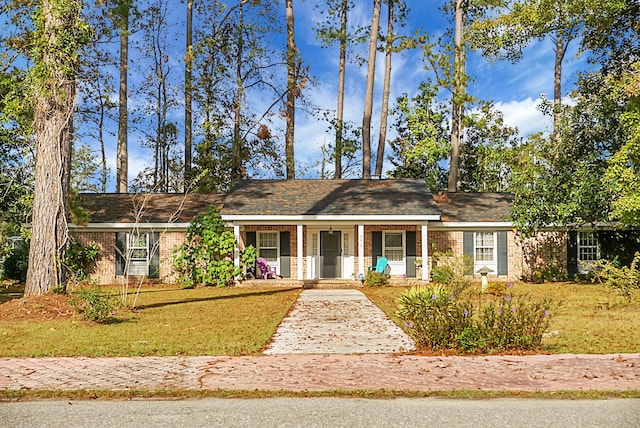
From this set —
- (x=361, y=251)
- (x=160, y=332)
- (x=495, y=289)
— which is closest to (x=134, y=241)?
(x=361, y=251)

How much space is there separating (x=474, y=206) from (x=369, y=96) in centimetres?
923

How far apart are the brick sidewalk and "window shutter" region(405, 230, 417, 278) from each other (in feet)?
46.1

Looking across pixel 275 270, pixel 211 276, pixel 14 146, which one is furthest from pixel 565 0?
pixel 14 146

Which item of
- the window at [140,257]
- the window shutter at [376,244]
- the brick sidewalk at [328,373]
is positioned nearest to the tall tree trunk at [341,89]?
the window shutter at [376,244]

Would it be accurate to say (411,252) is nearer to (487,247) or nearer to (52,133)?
(487,247)

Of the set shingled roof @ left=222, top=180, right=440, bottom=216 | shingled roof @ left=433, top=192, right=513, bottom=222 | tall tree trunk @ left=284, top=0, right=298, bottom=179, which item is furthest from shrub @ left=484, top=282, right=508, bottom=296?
tall tree trunk @ left=284, top=0, right=298, bottom=179

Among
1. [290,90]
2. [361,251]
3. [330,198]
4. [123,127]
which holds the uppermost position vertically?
[290,90]

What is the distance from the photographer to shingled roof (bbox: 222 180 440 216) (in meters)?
21.5

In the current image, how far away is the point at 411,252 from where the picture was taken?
2225cm

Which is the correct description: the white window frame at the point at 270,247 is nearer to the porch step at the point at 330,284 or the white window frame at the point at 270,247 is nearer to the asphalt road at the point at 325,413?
the porch step at the point at 330,284

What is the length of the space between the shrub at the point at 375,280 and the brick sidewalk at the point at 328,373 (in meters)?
12.7

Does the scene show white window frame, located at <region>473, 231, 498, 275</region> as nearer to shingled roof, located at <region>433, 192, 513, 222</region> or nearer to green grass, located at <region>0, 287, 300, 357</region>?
shingled roof, located at <region>433, 192, 513, 222</region>

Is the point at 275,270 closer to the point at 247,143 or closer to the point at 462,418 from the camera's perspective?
the point at 247,143

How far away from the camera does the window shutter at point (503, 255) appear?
22453 millimetres
